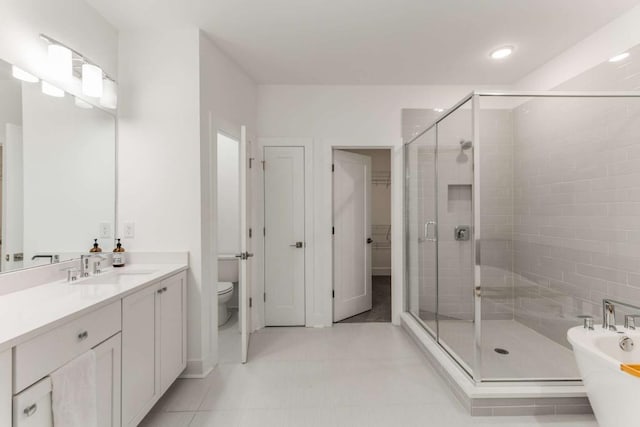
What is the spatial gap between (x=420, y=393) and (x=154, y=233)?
7.31ft

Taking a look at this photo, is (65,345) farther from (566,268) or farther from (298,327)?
(566,268)

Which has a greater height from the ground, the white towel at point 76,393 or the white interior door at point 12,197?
the white interior door at point 12,197

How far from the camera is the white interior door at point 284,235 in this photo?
10.5 feet

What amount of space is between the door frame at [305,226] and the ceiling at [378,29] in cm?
68

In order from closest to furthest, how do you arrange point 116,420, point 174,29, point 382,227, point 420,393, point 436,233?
point 116,420
point 420,393
point 174,29
point 436,233
point 382,227

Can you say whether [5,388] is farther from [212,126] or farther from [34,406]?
[212,126]

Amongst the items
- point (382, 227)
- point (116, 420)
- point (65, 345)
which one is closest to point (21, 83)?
point (65, 345)

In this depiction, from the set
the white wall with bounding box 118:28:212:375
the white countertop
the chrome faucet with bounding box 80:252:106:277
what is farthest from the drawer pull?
the white wall with bounding box 118:28:212:375

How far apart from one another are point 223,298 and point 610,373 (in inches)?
111

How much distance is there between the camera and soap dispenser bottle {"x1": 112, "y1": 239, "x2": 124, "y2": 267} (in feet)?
6.98

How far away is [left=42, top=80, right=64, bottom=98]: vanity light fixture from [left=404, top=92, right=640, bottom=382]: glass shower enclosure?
2.58m

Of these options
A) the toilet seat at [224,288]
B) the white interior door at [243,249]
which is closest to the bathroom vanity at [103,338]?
the white interior door at [243,249]

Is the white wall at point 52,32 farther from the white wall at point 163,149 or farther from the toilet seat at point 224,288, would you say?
the toilet seat at point 224,288

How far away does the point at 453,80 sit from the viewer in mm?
3145
